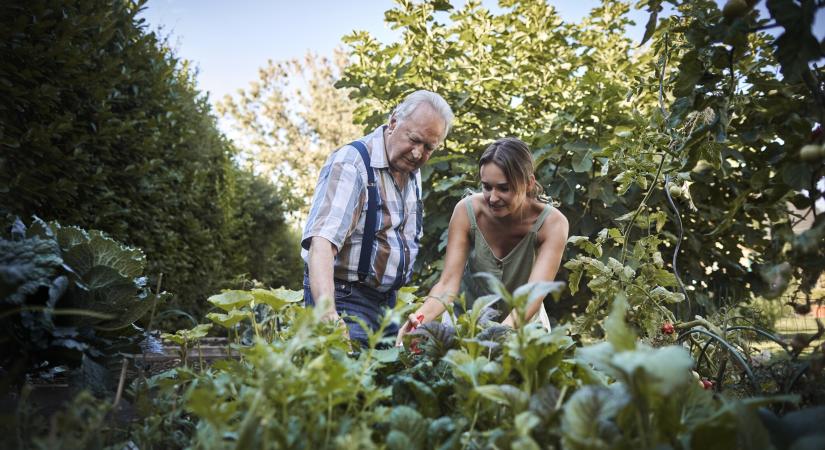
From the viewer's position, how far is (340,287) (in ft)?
7.61

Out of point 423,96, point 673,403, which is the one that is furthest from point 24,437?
point 423,96

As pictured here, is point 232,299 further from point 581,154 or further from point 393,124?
point 581,154

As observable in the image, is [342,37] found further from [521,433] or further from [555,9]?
[521,433]

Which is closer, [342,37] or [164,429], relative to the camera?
[164,429]

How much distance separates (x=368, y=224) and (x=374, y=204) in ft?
0.27

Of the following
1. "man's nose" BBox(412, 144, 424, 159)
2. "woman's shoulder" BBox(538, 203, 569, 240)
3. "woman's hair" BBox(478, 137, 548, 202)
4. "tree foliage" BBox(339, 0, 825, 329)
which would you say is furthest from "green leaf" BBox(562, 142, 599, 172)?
"man's nose" BBox(412, 144, 424, 159)

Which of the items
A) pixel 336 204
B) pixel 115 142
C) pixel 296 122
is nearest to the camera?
pixel 336 204

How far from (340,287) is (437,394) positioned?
1.47 m

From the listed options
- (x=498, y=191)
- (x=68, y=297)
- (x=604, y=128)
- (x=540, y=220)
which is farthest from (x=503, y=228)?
(x=68, y=297)

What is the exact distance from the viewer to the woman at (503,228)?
97.3 inches

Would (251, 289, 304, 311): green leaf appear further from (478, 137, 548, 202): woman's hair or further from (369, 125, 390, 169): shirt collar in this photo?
(478, 137, 548, 202): woman's hair

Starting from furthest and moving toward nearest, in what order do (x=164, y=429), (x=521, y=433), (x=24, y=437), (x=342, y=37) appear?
(x=342, y=37)
(x=164, y=429)
(x=24, y=437)
(x=521, y=433)

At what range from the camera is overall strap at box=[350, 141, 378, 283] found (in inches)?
89.8

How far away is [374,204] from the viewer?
229 centimetres
